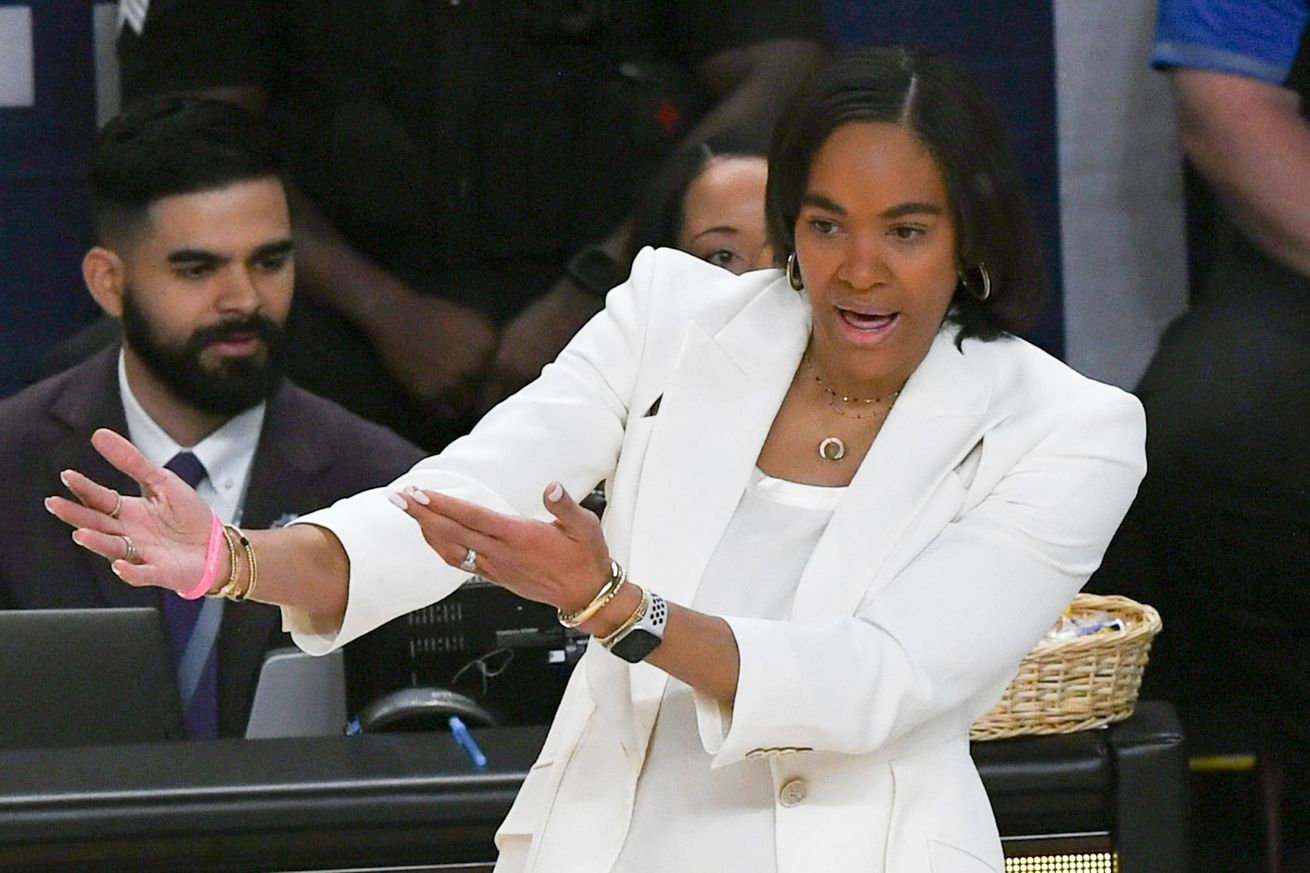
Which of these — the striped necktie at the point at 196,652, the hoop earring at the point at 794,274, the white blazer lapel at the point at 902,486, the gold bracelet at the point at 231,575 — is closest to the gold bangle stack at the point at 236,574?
the gold bracelet at the point at 231,575

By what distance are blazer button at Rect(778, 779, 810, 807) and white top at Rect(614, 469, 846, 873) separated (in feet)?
0.06

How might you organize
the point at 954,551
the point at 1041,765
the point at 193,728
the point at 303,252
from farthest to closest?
the point at 303,252
the point at 193,728
the point at 1041,765
the point at 954,551

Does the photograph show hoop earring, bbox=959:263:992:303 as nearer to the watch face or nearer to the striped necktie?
the watch face

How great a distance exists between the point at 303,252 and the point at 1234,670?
1.92 meters

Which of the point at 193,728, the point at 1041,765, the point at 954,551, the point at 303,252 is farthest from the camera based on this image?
the point at 303,252

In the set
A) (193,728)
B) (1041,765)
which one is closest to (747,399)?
(1041,765)

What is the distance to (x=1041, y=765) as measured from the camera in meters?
2.29

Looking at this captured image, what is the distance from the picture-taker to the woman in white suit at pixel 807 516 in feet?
5.30

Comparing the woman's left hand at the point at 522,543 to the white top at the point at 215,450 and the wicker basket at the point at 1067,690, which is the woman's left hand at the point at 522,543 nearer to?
the wicker basket at the point at 1067,690

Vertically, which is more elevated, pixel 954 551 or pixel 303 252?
pixel 954 551

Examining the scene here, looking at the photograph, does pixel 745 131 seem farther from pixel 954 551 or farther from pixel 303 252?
pixel 954 551

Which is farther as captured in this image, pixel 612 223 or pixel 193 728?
pixel 612 223

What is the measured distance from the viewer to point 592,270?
3.73 m

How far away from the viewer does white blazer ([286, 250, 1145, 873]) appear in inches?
64.6
